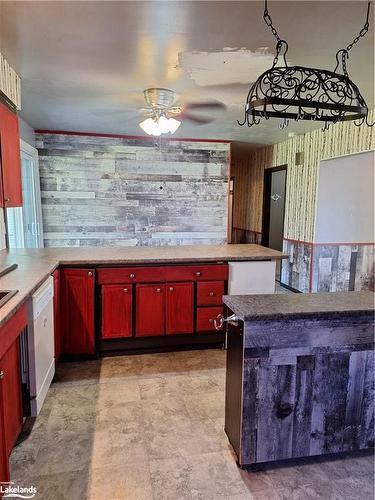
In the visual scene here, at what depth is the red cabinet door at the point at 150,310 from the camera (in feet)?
10.2

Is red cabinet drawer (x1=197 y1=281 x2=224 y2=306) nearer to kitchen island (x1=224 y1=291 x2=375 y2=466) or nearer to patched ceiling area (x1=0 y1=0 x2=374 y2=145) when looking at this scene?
kitchen island (x1=224 y1=291 x2=375 y2=466)

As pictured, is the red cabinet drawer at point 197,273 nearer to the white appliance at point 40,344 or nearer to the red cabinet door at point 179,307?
the red cabinet door at point 179,307

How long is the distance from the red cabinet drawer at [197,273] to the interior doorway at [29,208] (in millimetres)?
2421

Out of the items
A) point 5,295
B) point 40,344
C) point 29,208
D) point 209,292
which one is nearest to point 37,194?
point 29,208

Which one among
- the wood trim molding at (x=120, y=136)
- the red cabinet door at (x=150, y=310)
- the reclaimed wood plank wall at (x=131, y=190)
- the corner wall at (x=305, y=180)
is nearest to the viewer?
the red cabinet door at (x=150, y=310)

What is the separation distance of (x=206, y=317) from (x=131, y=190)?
2.96 m

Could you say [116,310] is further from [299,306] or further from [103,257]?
[299,306]

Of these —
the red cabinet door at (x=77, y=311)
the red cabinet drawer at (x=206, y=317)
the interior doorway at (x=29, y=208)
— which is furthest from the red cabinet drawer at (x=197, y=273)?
the interior doorway at (x=29, y=208)

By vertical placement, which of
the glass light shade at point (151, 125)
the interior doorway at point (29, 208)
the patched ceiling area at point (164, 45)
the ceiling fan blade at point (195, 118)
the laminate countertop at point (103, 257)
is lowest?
the laminate countertop at point (103, 257)

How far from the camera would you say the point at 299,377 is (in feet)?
5.78

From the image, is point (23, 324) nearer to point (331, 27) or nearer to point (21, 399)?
point (21, 399)

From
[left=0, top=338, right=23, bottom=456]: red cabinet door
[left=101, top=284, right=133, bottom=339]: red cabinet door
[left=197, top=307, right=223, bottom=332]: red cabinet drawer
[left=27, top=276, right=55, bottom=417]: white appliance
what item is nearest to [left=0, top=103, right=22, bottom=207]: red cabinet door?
[left=27, top=276, right=55, bottom=417]: white appliance

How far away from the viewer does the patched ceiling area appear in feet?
6.30

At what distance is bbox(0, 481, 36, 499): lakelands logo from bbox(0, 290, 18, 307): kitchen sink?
82cm
